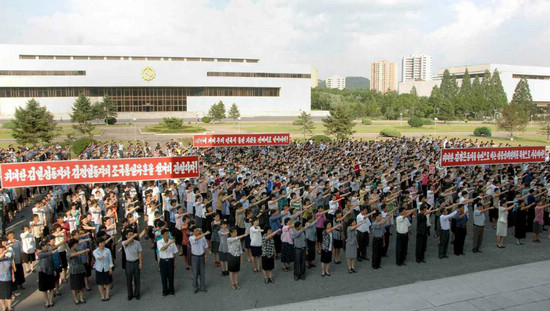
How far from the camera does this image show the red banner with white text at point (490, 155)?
1338 cm

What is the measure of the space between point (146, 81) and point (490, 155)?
5771 cm

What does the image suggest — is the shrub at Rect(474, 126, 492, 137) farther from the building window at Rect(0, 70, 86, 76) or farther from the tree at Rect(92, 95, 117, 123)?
the building window at Rect(0, 70, 86, 76)

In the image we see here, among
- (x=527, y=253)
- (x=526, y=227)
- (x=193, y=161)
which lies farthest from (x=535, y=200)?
(x=193, y=161)

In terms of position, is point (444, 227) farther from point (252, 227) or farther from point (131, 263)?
point (131, 263)

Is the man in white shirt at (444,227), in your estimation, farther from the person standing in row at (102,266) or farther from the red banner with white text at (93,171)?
the person standing in row at (102,266)

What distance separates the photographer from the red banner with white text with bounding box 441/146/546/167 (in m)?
13.4

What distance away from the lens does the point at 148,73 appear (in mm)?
63250

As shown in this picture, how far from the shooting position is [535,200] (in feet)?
36.8

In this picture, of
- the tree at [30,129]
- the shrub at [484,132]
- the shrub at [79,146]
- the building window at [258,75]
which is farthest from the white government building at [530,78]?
the tree at [30,129]

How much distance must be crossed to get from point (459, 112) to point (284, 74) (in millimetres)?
30964

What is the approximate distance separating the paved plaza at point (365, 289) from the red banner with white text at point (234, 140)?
10.2 metres

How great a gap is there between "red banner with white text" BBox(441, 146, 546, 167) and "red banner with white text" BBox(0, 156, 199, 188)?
8.31 meters

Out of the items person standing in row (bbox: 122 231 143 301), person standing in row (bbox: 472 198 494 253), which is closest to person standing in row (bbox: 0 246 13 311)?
person standing in row (bbox: 122 231 143 301)

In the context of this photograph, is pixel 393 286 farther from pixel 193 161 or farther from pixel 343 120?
pixel 343 120
